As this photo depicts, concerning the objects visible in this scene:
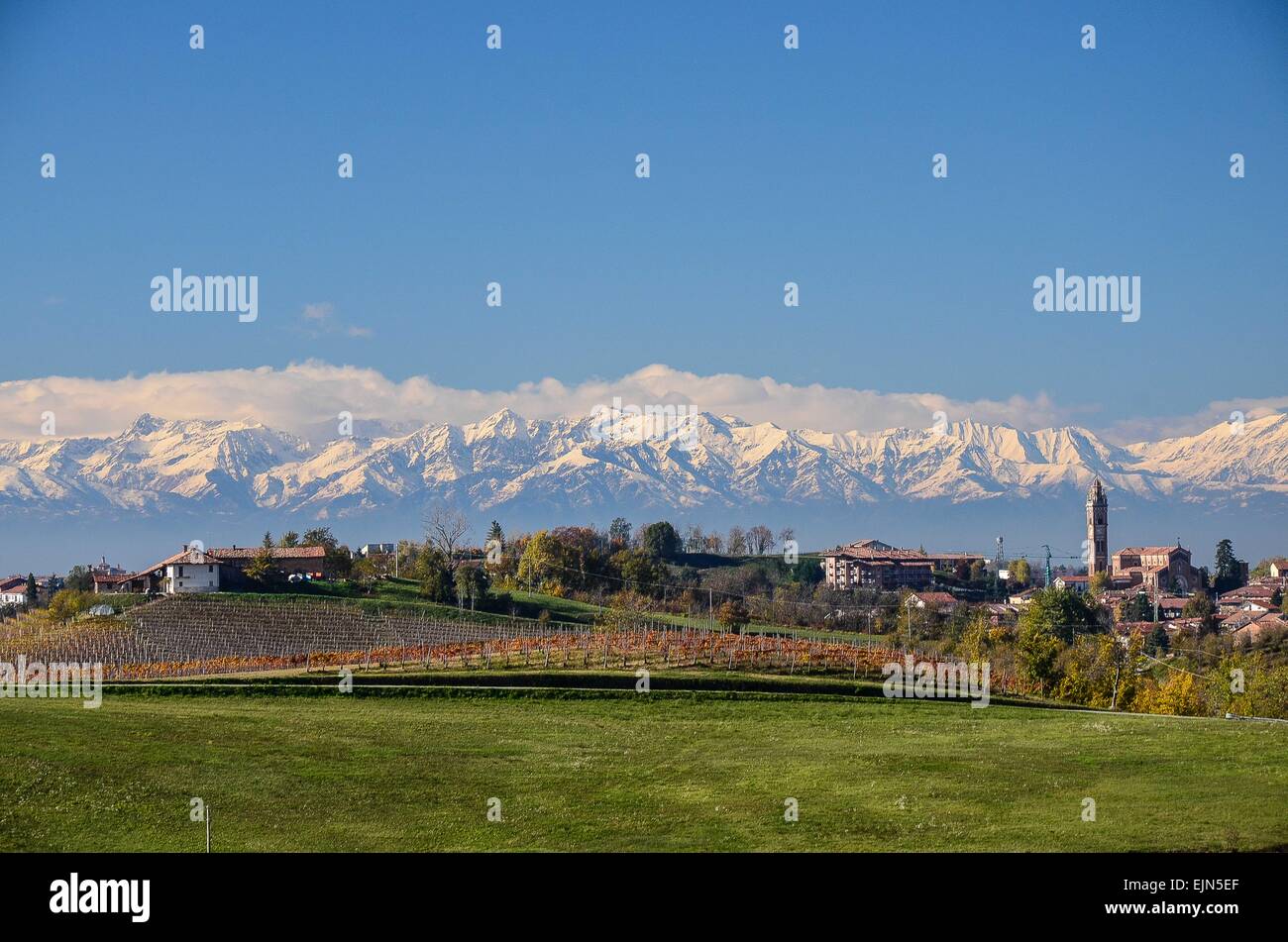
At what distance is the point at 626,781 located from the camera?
120 feet

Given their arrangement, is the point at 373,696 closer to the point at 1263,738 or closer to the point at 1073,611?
the point at 1263,738

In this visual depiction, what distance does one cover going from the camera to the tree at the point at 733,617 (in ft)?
366

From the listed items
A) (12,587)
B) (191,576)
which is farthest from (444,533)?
(12,587)

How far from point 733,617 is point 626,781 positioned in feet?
262

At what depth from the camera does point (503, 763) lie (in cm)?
3944

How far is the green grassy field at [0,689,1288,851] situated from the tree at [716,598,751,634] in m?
60.0

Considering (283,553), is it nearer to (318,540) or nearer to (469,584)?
(469,584)

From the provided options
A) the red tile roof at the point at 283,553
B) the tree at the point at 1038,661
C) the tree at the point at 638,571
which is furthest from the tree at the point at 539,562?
the tree at the point at 1038,661

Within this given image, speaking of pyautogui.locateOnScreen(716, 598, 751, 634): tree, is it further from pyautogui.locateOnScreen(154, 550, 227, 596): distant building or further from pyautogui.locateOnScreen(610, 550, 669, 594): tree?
pyautogui.locateOnScreen(154, 550, 227, 596): distant building

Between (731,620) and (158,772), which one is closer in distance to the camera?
(158,772)

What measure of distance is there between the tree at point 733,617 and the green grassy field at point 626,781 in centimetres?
6005

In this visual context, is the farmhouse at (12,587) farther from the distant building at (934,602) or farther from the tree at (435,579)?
the distant building at (934,602)
